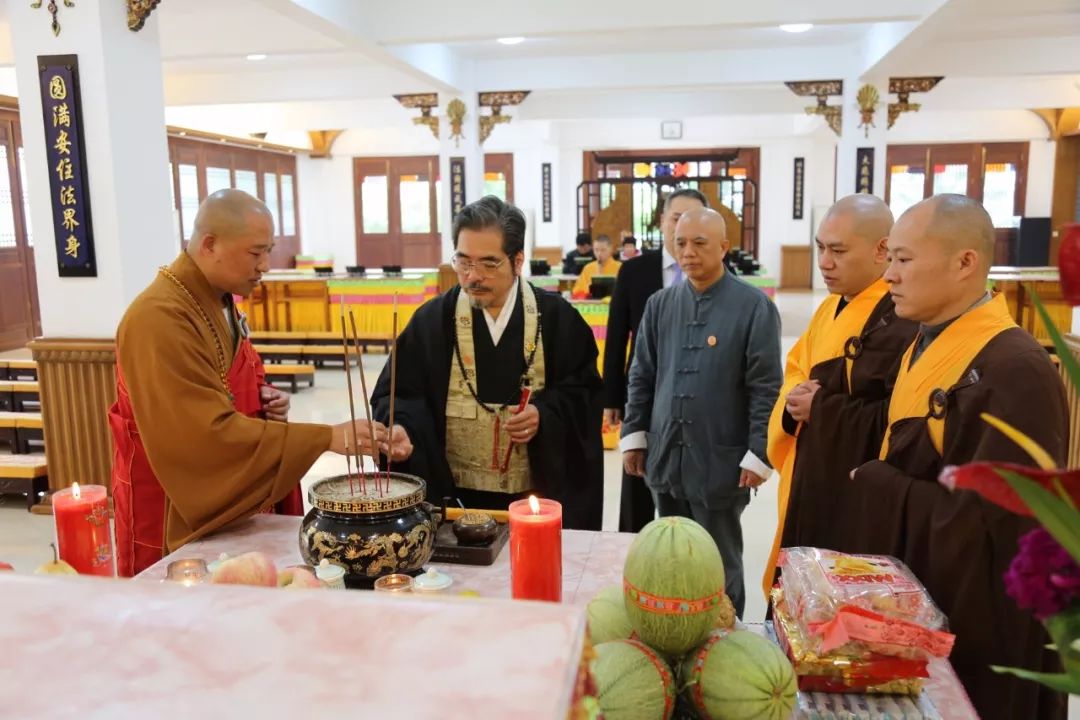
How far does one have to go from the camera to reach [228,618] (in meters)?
0.59

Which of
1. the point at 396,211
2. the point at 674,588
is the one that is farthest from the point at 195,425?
the point at 396,211

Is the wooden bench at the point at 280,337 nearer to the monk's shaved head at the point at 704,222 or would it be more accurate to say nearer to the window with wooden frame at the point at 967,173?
the monk's shaved head at the point at 704,222

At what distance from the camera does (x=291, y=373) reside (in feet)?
24.4

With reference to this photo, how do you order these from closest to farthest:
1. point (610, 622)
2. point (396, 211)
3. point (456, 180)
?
point (610, 622)
point (456, 180)
point (396, 211)

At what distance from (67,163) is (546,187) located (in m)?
12.1

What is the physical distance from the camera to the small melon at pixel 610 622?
42.4 inches

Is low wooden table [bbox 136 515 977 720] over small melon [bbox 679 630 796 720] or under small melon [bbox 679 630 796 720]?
under

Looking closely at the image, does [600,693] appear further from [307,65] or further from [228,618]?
[307,65]

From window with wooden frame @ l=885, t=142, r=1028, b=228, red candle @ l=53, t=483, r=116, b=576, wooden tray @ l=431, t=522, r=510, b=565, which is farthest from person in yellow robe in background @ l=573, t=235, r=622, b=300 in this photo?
window with wooden frame @ l=885, t=142, r=1028, b=228

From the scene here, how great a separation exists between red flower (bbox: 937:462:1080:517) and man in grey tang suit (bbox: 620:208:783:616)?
6.31 feet

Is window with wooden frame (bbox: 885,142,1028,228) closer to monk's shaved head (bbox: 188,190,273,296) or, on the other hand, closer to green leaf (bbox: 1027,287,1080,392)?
monk's shaved head (bbox: 188,190,273,296)

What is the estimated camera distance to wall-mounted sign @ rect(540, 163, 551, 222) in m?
15.3

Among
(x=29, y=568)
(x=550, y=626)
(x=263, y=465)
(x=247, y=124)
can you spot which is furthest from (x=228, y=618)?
(x=247, y=124)

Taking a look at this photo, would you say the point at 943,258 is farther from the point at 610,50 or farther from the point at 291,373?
the point at 610,50
